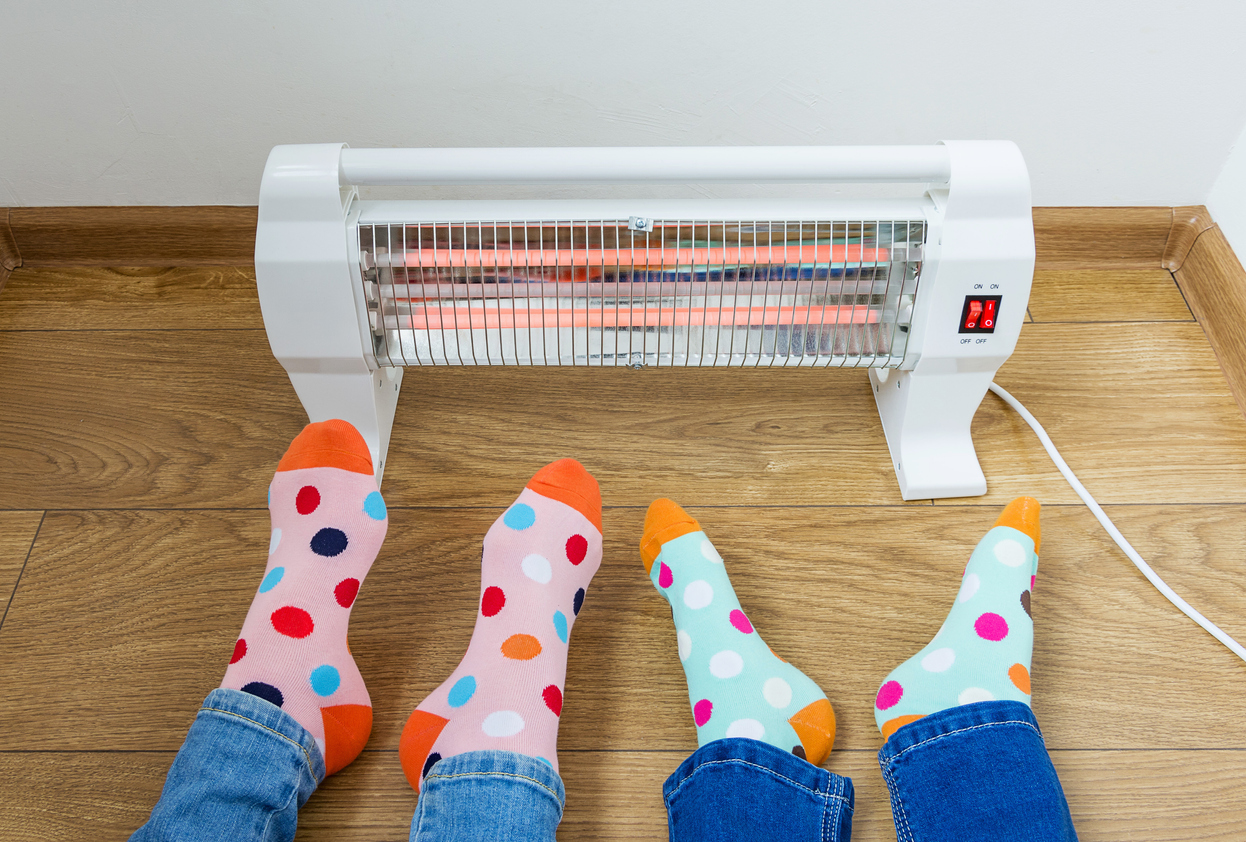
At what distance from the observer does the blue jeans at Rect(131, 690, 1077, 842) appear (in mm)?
597

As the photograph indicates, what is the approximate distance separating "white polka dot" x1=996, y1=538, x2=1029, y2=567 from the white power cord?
14 centimetres

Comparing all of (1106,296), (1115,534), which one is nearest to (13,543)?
(1115,534)

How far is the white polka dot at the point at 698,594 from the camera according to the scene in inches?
30.4

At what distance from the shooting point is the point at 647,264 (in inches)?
30.7

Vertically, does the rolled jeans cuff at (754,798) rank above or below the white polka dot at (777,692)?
above

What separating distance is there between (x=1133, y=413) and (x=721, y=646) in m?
0.55

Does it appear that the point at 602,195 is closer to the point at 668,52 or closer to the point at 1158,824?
the point at 668,52

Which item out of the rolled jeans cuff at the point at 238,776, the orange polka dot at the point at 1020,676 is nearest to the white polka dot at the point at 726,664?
the orange polka dot at the point at 1020,676

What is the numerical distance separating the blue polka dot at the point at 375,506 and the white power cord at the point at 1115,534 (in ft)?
2.12

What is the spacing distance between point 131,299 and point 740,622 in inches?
32.8

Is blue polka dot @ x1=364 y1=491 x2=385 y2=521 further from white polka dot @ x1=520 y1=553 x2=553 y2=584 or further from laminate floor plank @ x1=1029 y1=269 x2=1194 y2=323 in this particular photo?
laminate floor plank @ x1=1029 y1=269 x2=1194 y2=323

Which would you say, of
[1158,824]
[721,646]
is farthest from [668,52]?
[1158,824]

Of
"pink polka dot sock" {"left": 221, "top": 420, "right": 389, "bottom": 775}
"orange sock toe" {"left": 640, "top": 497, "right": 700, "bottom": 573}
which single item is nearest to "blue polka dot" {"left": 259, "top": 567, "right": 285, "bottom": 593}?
"pink polka dot sock" {"left": 221, "top": 420, "right": 389, "bottom": 775}

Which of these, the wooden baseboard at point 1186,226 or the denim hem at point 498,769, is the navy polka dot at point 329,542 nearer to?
the denim hem at point 498,769
